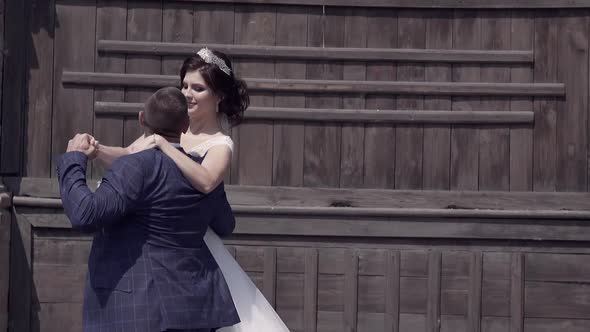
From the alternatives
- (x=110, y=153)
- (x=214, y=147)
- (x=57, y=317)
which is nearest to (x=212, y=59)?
(x=214, y=147)

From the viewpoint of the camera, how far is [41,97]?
5.84 metres

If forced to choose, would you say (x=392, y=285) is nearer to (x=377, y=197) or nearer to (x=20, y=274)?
(x=377, y=197)

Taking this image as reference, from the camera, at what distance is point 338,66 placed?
19.2 feet

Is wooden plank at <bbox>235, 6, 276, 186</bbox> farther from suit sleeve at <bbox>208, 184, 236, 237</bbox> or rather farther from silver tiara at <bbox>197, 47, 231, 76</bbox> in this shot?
suit sleeve at <bbox>208, 184, 236, 237</bbox>

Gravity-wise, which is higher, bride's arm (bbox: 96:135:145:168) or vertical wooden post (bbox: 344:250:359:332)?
bride's arm (bbox: 96:135:145:168)

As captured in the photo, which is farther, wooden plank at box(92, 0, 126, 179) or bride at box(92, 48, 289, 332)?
wooden plank at box(92, 0, 126, 179)

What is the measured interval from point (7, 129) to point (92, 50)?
636 mm

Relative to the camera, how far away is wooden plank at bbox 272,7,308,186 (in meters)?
5.82

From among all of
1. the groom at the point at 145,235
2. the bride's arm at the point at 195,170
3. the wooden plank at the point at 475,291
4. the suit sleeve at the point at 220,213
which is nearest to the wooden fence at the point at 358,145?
the wooden plank at the point at 475,291

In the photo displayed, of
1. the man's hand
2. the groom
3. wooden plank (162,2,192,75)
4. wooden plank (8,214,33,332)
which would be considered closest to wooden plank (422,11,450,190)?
wooden plank (162,2,192,75)

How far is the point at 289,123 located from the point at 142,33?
3.12 feet

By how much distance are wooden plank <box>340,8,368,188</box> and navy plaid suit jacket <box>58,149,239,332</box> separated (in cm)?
259

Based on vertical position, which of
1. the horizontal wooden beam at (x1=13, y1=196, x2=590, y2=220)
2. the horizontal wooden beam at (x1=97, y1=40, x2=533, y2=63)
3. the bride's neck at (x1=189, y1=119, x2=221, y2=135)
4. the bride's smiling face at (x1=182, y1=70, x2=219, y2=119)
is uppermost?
the horizontal wooden beam at (x1=97, y1=40, x2=533, y2=63)

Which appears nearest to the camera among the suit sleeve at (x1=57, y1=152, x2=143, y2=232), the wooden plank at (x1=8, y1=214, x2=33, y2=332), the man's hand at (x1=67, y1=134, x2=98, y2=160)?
the suit sleeve at (x1=57, y1=152, x2=143, y2=232)
